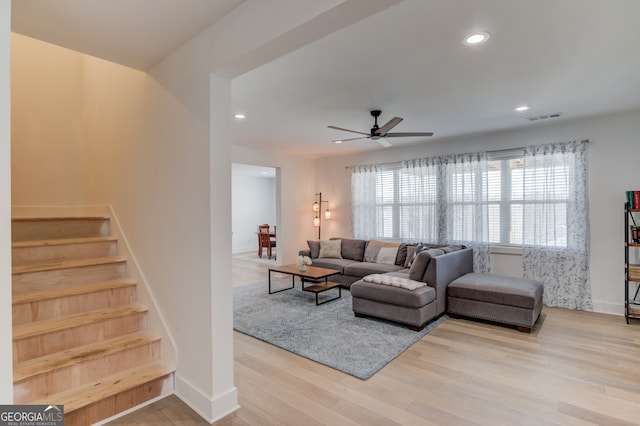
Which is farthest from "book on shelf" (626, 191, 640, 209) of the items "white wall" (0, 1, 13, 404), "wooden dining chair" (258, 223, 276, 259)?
"wooden dining chair" (258, 223, 276, 259)

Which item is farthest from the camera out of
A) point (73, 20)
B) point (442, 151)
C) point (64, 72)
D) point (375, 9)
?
point (442, 151)

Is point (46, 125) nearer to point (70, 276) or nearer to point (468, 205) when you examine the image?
point (70, 276)

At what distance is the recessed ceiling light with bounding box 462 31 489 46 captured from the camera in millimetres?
2223

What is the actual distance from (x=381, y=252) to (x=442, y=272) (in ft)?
5.89

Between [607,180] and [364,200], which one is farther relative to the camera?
[364,200]

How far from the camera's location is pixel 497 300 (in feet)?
12.2

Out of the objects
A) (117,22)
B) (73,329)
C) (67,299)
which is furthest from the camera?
(67,299)

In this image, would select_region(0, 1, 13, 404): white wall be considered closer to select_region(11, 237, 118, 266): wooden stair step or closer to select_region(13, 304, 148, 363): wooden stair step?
select_region(13, 304, 148, 363): wooden stair step

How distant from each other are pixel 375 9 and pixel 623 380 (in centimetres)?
330

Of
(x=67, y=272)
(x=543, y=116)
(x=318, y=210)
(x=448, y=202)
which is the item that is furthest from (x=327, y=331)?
(x=318, y=210)

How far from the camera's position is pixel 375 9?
1384mm

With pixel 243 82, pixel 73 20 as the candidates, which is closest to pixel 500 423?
pixel 243 82

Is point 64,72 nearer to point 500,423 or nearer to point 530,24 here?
point 530,24

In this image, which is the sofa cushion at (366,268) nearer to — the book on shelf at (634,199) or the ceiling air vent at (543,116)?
the ceiling air vent at (543,116)
